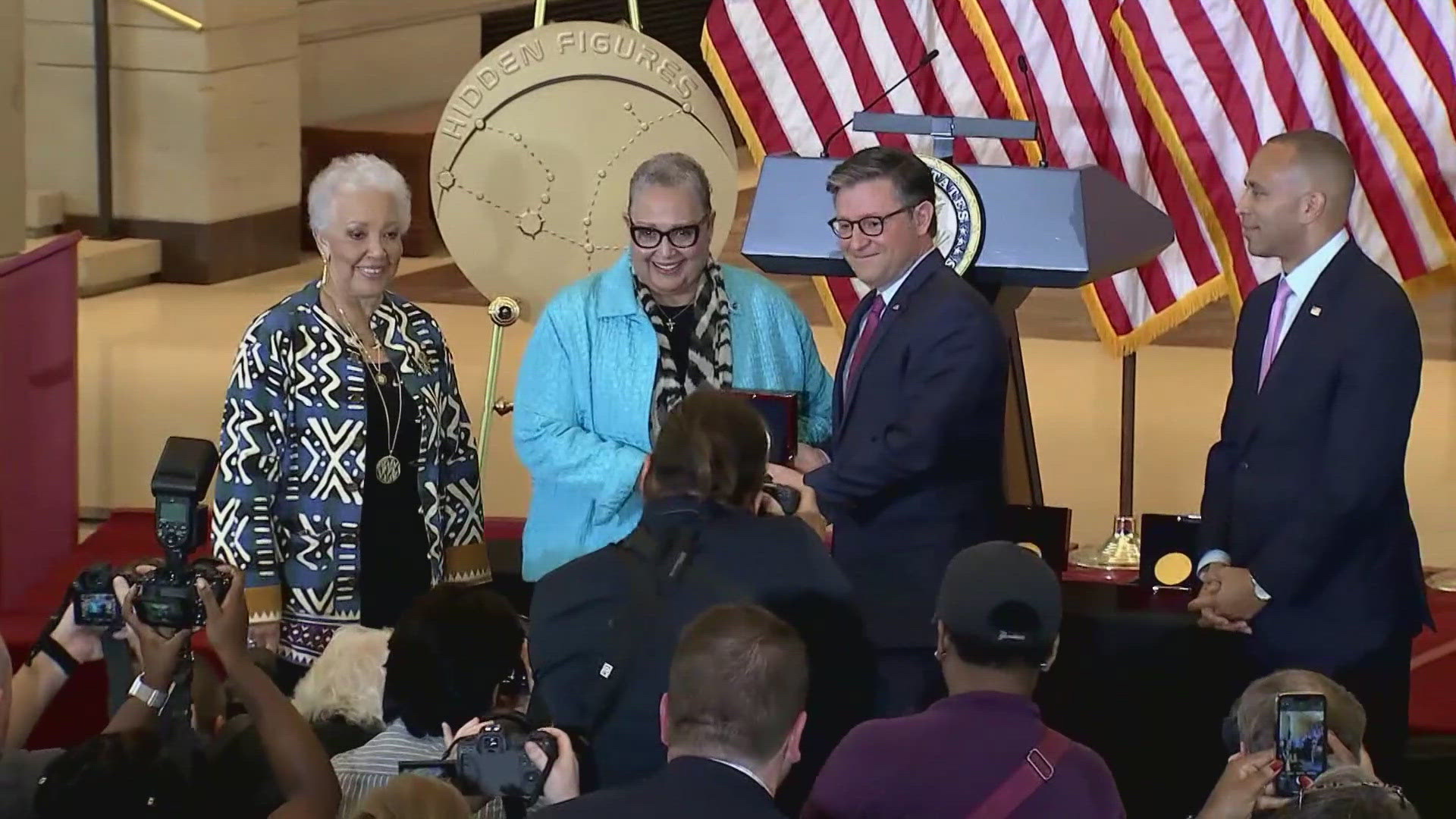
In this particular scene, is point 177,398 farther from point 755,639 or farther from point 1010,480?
point 755,639

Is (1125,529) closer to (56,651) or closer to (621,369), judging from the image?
(621,369)

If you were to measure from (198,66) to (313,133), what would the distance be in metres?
1.19

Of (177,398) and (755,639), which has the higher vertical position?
(755,639)

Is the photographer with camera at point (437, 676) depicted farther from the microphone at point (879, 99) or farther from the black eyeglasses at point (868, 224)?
the microphone at point (879, 99)

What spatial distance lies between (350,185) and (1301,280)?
70.7 inches

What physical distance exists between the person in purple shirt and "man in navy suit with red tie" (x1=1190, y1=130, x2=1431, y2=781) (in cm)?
130

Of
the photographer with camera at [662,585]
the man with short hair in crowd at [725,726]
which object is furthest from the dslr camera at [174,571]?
the man with short hair in crowd at [725,726]

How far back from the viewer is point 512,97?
6.18 m

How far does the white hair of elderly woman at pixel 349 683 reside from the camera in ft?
12.9

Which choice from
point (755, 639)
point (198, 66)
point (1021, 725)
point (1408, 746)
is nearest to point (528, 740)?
point (755, 639)

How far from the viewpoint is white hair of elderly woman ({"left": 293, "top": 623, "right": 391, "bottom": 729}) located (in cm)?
394

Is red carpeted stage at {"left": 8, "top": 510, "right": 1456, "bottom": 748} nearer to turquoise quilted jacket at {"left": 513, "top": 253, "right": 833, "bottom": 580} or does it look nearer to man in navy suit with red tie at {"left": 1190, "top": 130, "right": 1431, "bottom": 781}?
man in navy suit with red tie at {"left": 1190, "top": 130, "right": 1431, "bottom": 781}

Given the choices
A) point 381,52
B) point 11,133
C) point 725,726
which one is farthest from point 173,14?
point 725,726

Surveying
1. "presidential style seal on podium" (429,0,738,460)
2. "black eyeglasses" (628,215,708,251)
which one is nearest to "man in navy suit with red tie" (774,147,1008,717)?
"black eyeglasses" (628,215,708,251)
